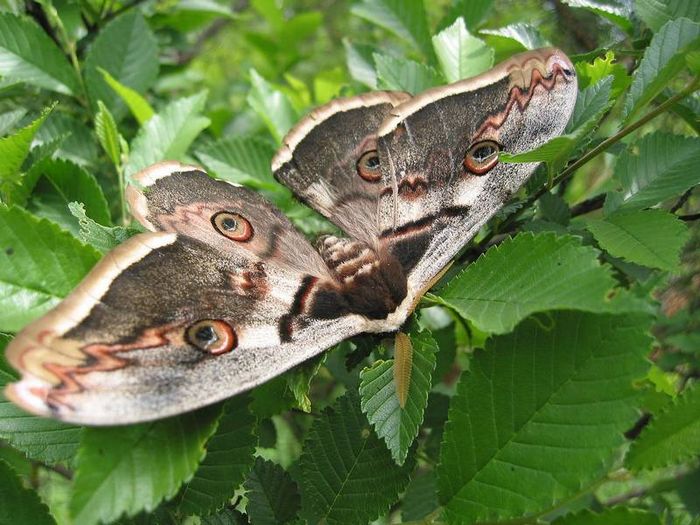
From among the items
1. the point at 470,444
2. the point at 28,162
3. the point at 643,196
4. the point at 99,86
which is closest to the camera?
the point at 470,444

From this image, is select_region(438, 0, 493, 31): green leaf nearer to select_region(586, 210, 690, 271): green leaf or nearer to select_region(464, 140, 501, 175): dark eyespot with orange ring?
select_region(464, 140, 501, 175): dark eyespot with orange ring

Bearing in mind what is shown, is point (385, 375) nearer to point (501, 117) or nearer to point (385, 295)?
point (385, 295)

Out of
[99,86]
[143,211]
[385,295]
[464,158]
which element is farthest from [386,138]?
[99,86]

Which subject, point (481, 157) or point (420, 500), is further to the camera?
point (420, 500)

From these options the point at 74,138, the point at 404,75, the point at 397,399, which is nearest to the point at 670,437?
the point at 397,399

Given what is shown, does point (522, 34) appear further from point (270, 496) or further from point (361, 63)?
point (270, 496)

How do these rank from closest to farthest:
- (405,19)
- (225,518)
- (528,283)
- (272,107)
Result: (528,283) → (225,518) → (272,107) → (405,19)
